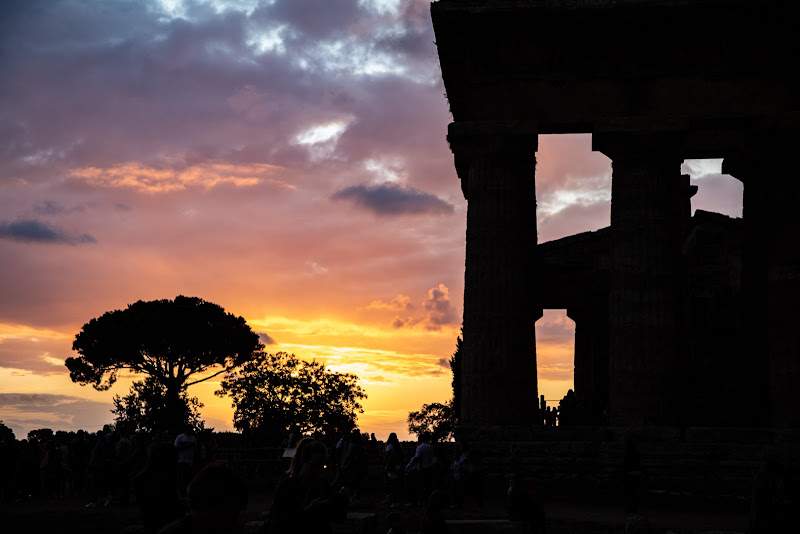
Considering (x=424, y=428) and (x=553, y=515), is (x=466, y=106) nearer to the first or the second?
(x=553, y=515)

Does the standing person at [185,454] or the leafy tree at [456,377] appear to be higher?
the leafy tree at [456,377]

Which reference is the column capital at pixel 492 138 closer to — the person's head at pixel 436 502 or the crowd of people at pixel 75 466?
the crowd of people at pixel 75 466

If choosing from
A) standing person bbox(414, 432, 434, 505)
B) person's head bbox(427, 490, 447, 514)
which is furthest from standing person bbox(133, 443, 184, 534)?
standing person bbox(414, 432, 434, 505)

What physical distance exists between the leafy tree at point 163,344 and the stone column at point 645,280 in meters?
45.5

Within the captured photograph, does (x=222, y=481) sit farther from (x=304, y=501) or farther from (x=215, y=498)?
(x=304, y=501)

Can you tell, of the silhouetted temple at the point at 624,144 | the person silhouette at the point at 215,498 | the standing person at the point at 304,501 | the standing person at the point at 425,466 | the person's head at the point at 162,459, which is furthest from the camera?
the silhouetted temple at the point at 624,144

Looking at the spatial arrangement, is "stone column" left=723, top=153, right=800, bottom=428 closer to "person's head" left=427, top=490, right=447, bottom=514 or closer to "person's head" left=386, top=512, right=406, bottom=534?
"person's head" left=427, top=490, right=447, bottom=514

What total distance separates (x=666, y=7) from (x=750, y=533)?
1908 centimetres

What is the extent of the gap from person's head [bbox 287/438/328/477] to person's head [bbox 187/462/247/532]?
11.3 feet

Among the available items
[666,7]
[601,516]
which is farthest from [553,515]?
[666,7]

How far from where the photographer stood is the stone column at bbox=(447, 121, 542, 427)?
28.2 meters

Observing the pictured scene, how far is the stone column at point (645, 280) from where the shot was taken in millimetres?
27750

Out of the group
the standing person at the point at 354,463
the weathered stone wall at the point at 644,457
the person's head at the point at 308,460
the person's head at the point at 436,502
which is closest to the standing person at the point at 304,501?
the person's head at the point at 308,460

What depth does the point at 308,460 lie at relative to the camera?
8.77 metres
